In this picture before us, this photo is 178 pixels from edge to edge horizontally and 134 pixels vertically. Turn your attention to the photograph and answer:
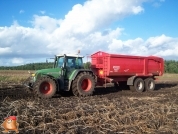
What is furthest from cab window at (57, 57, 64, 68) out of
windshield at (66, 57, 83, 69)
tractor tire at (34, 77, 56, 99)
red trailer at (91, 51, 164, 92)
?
red trailer at (91, 51, 164, 92)

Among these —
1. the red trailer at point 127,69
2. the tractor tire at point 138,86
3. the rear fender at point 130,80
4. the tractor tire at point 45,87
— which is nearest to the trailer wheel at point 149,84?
the red trailer at point 127,69

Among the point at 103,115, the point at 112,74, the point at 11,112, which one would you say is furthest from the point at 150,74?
the point at 11,112

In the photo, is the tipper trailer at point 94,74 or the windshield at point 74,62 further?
the windshield at point 74,62

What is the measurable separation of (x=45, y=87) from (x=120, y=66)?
5.04 meters

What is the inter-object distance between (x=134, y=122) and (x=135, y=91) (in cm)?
947

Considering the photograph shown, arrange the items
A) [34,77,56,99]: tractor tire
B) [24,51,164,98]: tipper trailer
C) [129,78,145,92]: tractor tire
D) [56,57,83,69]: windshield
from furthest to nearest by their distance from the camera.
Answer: [129,78,145,92]: tractor tire < [56,57,83,69]: windshield < [24,51,164,98]: tipper trailer < [34,77,56,99]: tractor tire

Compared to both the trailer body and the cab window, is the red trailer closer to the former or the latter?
the trailer body

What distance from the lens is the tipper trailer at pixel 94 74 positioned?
12078 millimetres

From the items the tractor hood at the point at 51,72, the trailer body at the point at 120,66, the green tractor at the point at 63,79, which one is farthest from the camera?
the trailer body at the point at 120,66

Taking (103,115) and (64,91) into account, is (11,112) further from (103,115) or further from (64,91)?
(64,91)

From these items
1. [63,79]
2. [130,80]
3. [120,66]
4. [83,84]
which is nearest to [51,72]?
[63,79]

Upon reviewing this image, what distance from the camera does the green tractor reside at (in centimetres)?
1188

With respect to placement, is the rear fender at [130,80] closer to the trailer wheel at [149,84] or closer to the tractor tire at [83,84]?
the trailer wheel at [149,84]

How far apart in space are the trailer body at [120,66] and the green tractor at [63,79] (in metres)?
1.36
